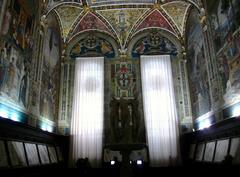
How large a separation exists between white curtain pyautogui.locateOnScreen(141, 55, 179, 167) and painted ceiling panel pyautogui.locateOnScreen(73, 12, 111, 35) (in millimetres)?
3663

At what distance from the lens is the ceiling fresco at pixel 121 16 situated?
15.4m

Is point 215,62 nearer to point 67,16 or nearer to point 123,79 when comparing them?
point 123,79

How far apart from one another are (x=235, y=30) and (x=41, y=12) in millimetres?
9523

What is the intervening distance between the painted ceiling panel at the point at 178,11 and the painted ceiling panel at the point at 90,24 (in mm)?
4365

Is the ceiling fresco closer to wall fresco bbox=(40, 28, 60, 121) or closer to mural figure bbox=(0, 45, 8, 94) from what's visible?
wall fresco bbox=(40, 28, 60, 121)

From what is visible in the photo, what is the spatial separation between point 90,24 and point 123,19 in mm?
2366

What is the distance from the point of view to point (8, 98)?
29.6 feet

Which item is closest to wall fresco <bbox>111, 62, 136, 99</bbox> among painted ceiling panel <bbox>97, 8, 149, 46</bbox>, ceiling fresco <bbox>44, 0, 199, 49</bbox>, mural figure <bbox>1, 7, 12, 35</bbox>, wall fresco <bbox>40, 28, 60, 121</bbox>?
ceiling fresco <bbox>44, 0, 199, 49</bbox>

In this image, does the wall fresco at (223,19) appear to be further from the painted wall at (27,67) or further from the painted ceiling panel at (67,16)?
the painted wall at (27,67)

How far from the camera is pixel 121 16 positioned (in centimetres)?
1641

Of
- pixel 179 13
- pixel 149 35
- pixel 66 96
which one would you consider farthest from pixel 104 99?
pixel 179 13

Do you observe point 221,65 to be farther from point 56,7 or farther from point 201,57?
point 56,7

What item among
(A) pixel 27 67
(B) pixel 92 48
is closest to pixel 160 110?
(B) pixel 92 48

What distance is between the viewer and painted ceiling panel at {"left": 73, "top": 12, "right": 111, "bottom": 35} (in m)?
16.4
